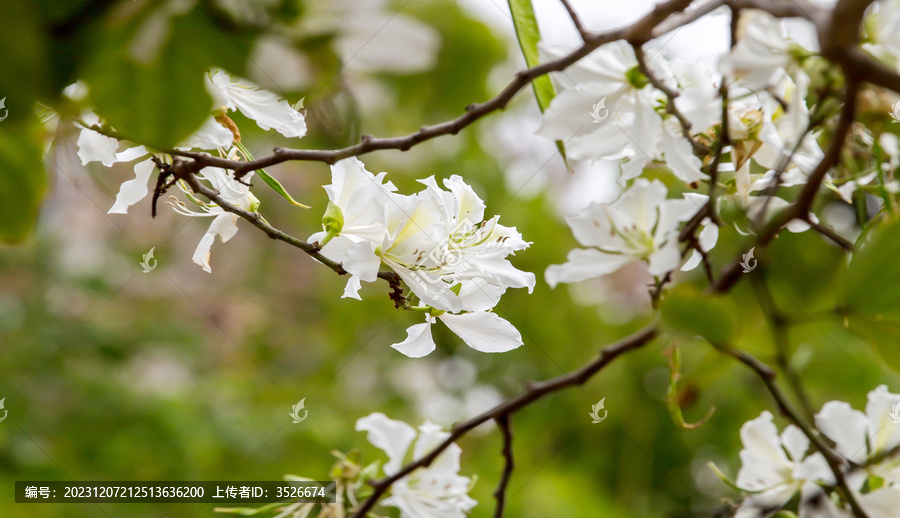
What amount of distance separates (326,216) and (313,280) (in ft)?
5.97

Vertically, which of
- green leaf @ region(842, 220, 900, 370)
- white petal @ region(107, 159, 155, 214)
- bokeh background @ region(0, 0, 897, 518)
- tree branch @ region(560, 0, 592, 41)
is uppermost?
tree branch @ region(560, 0, 592, 41)

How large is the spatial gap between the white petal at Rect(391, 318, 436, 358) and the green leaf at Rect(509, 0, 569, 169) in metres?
0.13

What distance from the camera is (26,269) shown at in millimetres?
1627

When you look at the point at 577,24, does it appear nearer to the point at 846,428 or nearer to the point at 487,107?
the point at 487,107

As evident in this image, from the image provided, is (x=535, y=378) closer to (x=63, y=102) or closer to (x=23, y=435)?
(x=23, y=435)

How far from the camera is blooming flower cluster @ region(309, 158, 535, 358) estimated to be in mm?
334

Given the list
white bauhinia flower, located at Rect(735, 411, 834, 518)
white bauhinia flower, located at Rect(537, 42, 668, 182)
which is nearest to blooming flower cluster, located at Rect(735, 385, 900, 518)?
white bauhinia flower, located at Rect(735, 411, 834, 518)

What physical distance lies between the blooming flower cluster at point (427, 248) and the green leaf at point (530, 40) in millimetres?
68

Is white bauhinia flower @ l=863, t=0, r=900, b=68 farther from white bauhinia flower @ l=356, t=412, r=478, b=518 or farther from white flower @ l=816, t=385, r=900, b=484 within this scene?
white bauhinia flower @ l=356, t=412, r=478, b=518

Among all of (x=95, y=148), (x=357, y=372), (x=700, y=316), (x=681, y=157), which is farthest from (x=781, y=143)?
(x=357, y=372)

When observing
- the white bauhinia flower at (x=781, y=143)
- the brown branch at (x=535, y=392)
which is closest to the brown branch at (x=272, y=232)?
the brown branch at (x=535, y=392)

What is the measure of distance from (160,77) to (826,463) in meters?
0.40

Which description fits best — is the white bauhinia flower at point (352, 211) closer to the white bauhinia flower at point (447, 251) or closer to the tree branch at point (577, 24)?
the white bauhinia flower at point (447, 251)

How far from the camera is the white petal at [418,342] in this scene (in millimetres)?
359
